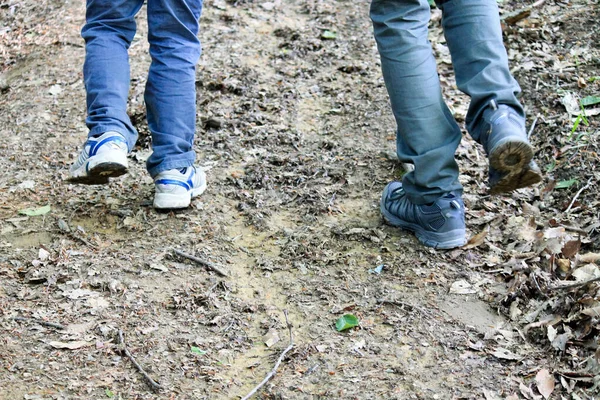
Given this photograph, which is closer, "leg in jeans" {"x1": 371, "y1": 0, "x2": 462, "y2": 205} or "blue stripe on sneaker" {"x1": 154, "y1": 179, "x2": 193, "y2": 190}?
"leg in jeans" {"x1": 371, "y1": 0, "x2": 462, "y2": 205}

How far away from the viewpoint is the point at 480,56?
2947 mm

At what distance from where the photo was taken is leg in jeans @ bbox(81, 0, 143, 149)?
129 inches

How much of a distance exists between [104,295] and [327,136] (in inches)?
77.7

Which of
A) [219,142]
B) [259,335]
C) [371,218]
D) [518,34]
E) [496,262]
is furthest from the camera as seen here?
[518,34]

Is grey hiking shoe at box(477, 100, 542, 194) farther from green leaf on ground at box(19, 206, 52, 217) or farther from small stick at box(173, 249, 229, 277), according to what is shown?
green leaf on ground at box(19, 206, 52, 217)

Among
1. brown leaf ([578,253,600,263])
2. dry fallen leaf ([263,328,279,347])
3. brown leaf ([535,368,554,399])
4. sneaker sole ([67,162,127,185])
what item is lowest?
brown leaf ([578,253,600,263])

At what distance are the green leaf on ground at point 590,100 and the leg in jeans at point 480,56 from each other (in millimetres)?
1535

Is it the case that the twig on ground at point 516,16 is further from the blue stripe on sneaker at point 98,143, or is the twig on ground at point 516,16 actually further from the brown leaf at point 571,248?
the blue stripe on sneaker at point 98,143

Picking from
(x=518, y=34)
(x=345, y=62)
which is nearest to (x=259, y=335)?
(x=345, y=62)

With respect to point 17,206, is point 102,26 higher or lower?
higher

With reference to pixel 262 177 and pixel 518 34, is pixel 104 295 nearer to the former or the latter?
pixel 262 177

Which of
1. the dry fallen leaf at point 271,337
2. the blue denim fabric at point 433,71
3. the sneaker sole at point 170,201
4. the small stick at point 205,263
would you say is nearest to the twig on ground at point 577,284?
the blue denim fabric at point 433,71

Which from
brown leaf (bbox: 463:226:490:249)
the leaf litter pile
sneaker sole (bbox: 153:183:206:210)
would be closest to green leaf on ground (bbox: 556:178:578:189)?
the leaf litter pile

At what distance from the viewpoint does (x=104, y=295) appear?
2.94 meters
